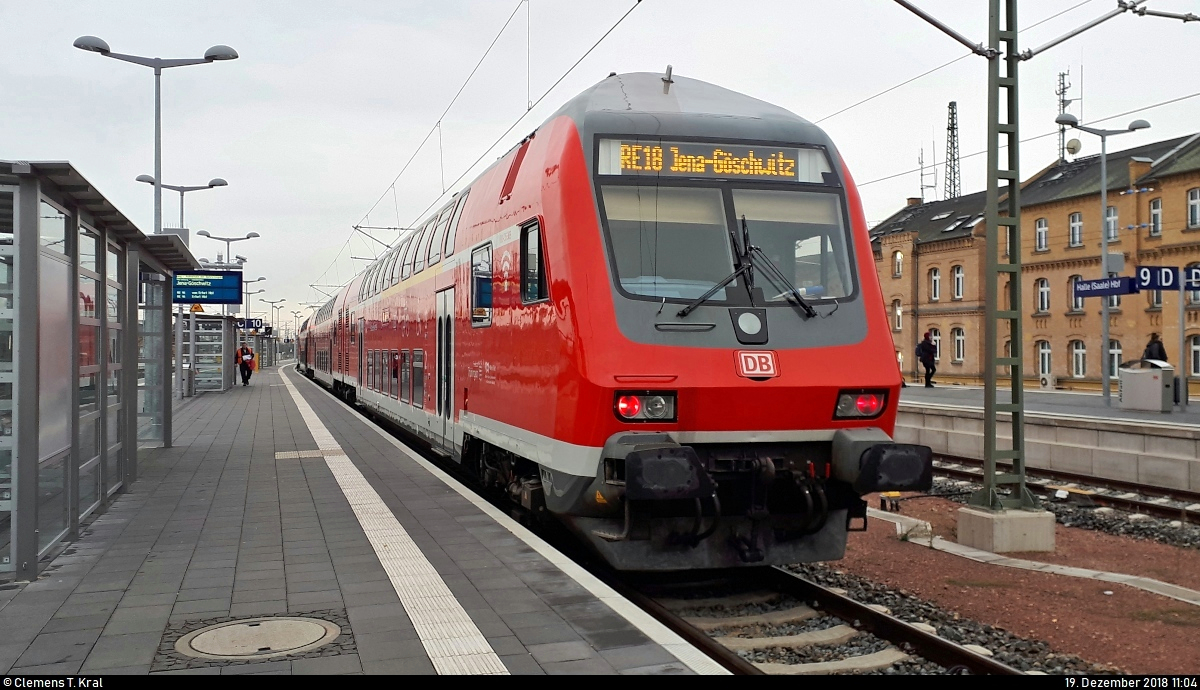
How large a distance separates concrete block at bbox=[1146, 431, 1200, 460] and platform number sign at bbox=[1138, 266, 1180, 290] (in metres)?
6.66

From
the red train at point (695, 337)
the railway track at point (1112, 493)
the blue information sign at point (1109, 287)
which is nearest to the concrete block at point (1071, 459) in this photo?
the railway track at point (1112, 493)

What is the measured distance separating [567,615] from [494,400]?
3272mm

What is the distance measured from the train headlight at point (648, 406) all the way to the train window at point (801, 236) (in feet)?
3.96

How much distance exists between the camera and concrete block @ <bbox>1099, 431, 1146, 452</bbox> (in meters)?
14.4

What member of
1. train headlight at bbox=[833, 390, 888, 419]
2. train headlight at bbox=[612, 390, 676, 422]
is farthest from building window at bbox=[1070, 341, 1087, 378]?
train headlight at bbox=[612, 390, 676, 422]

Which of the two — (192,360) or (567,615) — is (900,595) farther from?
(192,360)

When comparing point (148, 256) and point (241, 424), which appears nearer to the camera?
point (148, 256)

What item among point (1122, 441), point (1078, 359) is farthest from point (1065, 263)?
point (1122, 441)

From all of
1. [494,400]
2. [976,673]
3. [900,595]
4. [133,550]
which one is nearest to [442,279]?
[494,400]

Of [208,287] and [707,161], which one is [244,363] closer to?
[208,287]

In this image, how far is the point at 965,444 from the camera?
60.1 ft

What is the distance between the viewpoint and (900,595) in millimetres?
7633

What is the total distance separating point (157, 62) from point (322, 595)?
19461 mm

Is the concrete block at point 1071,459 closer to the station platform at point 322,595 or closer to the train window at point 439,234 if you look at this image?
the station platform at point 322,595
